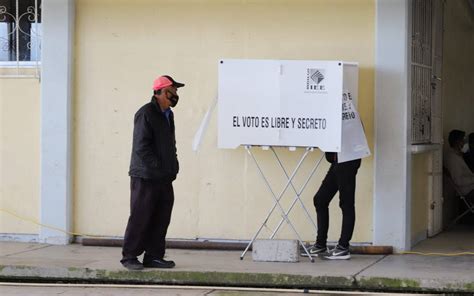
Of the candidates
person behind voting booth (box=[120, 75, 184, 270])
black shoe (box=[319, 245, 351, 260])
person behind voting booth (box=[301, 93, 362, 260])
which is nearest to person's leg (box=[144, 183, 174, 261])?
person behind voting booth (box=[120, 75, 184, 270])

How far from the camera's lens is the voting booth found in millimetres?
8258

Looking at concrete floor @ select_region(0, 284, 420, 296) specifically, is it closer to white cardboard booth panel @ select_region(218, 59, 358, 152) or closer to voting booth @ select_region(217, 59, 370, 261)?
voting booth @ select_region(217, 59, 370, 261)

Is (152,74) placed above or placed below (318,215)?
above

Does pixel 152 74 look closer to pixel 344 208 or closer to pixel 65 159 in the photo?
pixel 65 159

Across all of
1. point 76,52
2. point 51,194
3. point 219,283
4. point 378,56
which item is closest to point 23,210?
point 51,194

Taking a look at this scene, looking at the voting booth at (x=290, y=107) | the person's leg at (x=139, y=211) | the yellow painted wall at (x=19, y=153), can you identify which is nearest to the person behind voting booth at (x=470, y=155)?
the voting booth at (x=290, y=107)

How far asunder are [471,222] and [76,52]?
586 centimetres

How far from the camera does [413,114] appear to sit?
365 inches

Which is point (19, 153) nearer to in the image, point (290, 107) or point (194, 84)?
point (194, 84)

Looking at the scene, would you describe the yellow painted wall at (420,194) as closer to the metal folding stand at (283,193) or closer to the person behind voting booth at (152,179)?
the metal folding stand at (283,193)

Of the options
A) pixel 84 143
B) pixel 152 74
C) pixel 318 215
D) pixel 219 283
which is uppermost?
pixel 152 74

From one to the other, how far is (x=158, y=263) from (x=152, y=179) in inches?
32.0

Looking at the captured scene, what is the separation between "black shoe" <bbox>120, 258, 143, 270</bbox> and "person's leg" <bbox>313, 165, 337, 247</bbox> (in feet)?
6.18

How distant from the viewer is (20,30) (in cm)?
959
